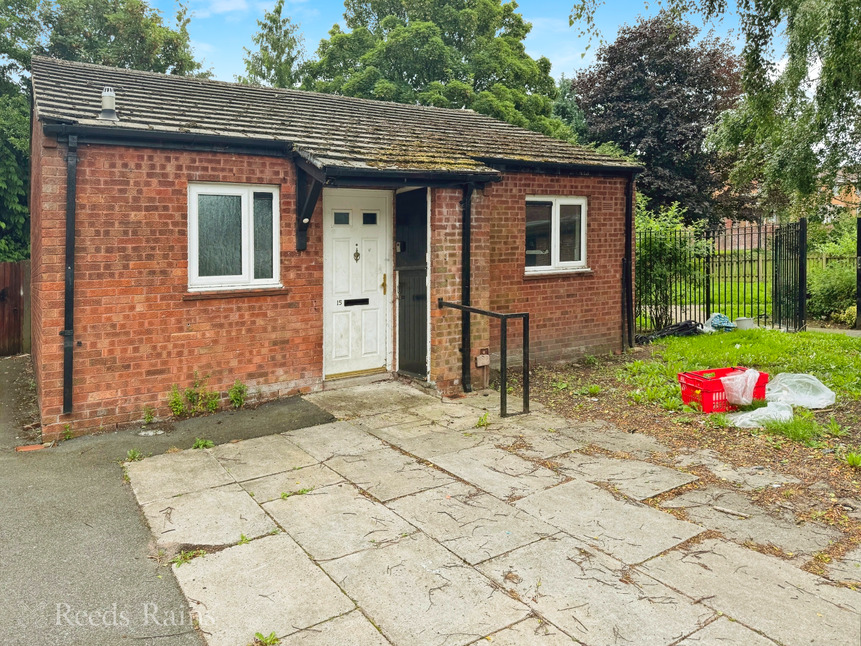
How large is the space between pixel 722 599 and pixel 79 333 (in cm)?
578

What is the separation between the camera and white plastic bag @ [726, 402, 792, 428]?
6.10 meters

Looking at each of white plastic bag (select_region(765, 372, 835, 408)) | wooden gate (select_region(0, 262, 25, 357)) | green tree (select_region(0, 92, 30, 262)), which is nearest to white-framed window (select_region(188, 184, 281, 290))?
white plastic bag (select_region(765, 372, 835, 408))

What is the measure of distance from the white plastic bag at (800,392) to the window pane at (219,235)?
6150 millimetres

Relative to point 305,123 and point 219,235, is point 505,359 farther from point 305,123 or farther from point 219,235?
point 305,123

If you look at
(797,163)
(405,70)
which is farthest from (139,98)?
(405,70)

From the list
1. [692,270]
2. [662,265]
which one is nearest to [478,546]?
[662,265]

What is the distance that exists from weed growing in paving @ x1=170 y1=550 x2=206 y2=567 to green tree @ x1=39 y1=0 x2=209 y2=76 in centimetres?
1735

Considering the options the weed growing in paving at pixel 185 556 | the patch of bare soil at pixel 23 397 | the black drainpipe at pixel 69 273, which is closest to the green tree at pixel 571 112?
the patch of bare soil at pixel 23 397

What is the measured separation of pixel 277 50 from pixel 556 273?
27519mm

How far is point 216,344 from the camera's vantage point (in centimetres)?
672

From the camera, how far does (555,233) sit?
31.6ft

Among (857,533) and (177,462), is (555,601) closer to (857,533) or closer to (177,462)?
(857,533)

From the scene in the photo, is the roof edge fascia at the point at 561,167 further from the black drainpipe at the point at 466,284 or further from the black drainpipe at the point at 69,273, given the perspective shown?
the black drainpipe at the point at 69,273

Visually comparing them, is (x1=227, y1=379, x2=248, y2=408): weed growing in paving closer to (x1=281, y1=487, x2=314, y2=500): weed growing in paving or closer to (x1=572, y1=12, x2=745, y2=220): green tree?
(x1=281, y1=487, x2=314, y2=500): weed growing in paving
